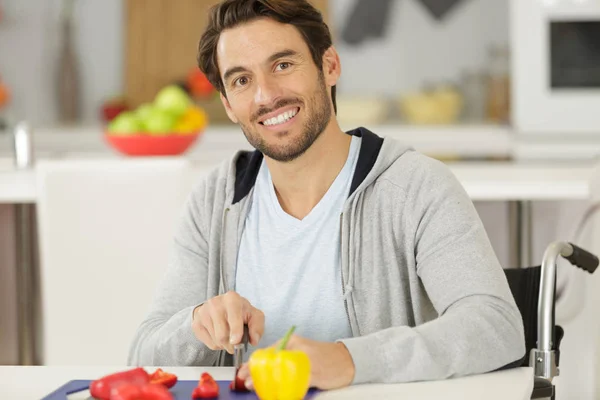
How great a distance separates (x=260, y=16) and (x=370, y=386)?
28.3 inches

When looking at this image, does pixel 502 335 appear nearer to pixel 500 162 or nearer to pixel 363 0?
pixel 500 162

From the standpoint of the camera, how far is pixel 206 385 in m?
1.37

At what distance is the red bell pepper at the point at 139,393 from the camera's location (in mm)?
1316

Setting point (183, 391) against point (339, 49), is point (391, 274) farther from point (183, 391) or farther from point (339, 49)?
point (339, 49)

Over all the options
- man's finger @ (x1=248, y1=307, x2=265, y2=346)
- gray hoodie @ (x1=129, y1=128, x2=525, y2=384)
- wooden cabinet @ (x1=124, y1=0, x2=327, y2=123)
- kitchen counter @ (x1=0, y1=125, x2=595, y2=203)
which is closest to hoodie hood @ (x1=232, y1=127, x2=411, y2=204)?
gray hoodie @ (x1=129, y1=128, x2=525, y2=384)

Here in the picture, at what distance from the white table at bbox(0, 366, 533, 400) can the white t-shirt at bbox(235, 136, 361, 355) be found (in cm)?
29

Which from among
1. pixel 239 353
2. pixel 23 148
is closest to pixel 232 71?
pixel 239 353

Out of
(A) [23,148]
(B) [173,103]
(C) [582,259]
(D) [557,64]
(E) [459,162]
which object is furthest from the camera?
(D) [557,64]

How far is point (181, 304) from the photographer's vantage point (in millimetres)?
1825

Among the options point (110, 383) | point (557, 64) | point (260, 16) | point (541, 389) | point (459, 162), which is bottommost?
point (541, 389)

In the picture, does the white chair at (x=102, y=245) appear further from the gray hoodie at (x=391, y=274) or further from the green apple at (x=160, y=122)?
the gray hoodie at (x=391, y=274)

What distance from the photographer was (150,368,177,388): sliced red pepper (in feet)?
4.64

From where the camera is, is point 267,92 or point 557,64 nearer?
point 267,92

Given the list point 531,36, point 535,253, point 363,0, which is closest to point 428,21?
point 363,0
